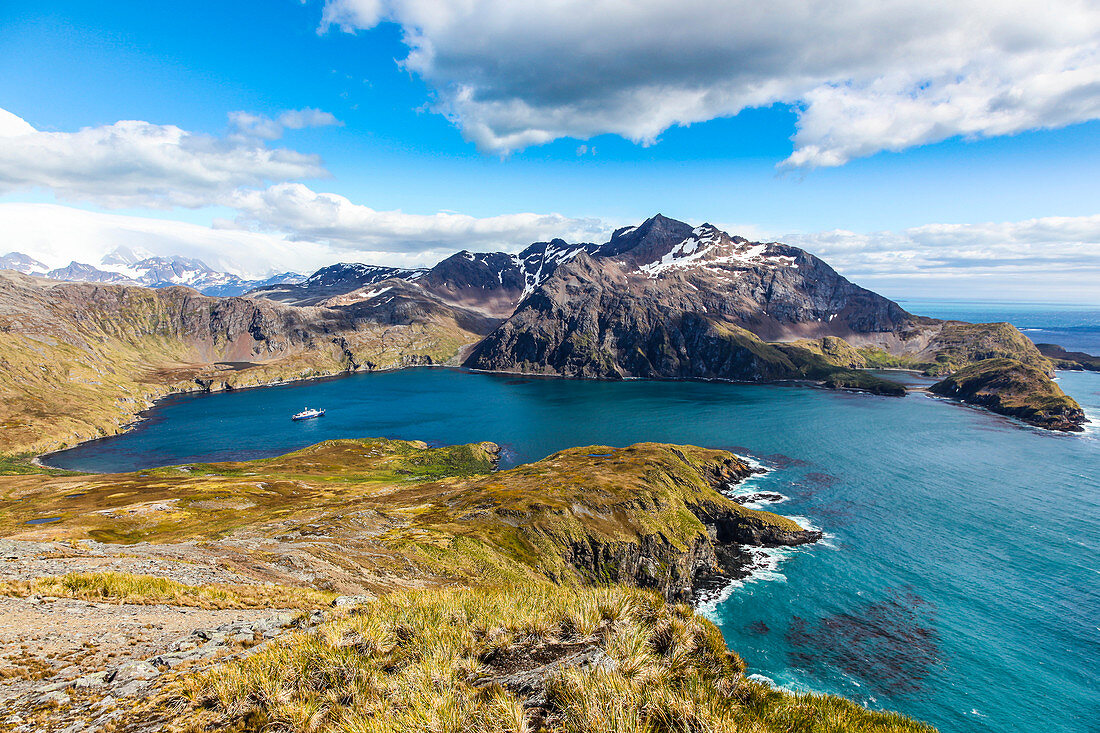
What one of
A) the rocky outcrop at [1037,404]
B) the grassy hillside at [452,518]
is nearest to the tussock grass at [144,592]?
the grassy hillside at [452,518]

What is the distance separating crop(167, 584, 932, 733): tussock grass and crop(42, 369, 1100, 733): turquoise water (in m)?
49.8

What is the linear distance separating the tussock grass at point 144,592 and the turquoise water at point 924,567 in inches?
2018

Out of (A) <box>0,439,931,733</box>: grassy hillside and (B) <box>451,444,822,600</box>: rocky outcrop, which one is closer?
(A) <box>0,439,931,733</box>: grassy hillside

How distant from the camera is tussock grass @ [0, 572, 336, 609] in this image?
1802 centimetres

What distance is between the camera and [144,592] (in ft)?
62.4

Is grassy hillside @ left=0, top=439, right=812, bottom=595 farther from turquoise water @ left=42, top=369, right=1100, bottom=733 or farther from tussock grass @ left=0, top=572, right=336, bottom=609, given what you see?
turquoise water @ left=42, top=369, right=1100, bottom=733

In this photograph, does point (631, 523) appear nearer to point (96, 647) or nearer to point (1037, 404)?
Result: point (96, 647)

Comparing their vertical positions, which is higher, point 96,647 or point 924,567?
point 96,647

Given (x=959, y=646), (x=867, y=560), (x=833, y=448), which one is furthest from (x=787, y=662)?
(x=833, y=448)

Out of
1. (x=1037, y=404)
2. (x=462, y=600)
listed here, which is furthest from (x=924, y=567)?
(x=1037, y=404)

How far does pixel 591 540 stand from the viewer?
6347 cm

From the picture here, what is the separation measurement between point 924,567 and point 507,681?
8913cm

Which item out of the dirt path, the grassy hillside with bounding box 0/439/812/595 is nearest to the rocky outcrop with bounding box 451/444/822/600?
the grassy hillside with bounding box 0/439/812/595

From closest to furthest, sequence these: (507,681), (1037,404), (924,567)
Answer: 1. (507,681)
2. (924,567)
3. (1037,404)
